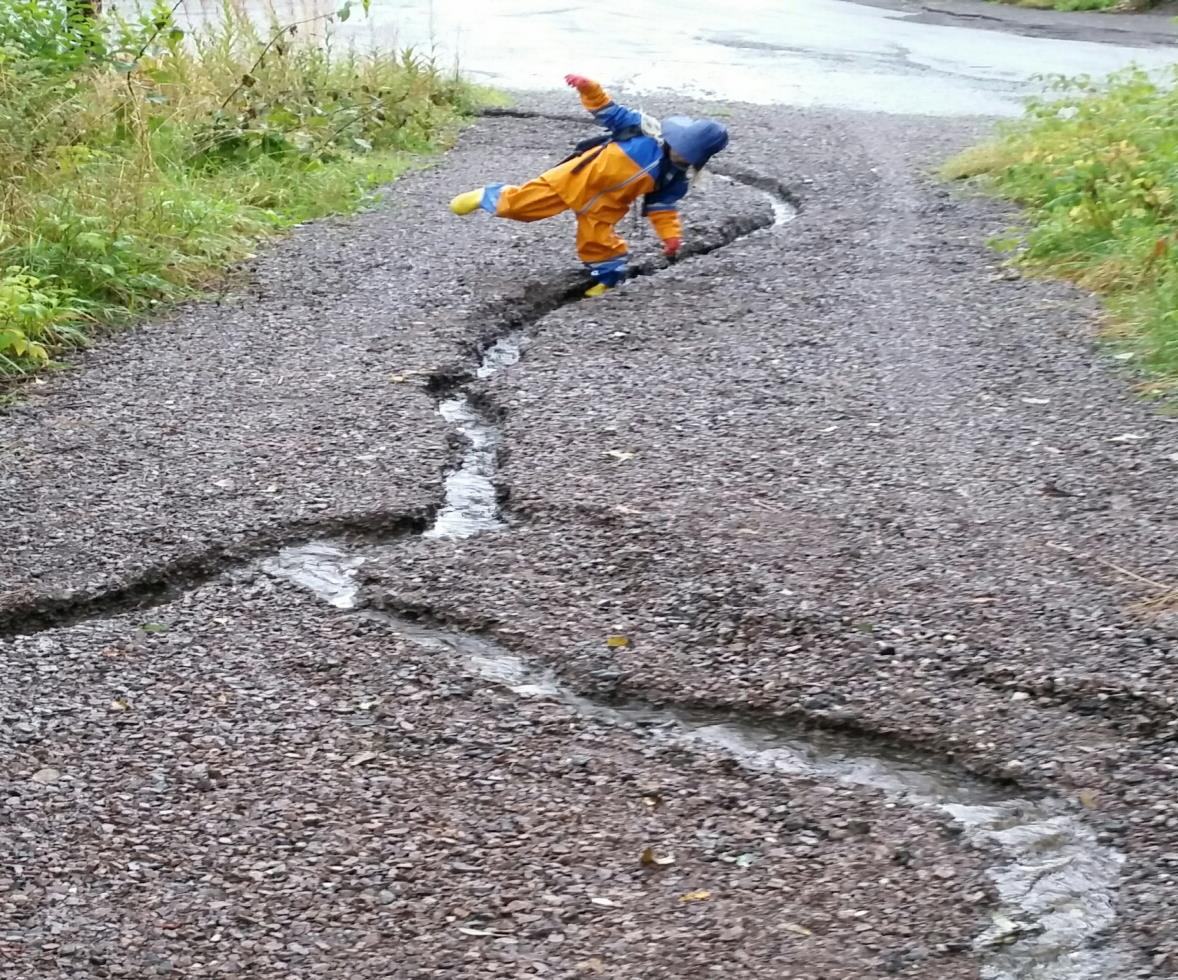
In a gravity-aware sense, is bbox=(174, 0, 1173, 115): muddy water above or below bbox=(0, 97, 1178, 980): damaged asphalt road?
above

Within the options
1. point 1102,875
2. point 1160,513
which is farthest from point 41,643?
point 1160,513

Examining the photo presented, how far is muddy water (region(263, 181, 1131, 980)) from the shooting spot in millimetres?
2377

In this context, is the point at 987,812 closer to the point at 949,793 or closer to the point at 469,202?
the point at 949,793

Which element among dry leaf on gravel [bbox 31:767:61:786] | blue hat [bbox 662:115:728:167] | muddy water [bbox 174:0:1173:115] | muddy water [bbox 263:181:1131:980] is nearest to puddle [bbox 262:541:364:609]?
muddy water [bbox 263:181:1131:980]

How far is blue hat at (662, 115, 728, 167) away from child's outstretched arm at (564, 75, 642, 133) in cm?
15

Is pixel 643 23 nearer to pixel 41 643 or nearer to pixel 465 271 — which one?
pixel 465 271

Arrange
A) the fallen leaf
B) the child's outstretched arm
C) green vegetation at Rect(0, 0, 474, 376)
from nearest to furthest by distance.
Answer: the fallen leaf < green vegetation at Rect(0, 0, 474, 376) < the child's outstretched arm

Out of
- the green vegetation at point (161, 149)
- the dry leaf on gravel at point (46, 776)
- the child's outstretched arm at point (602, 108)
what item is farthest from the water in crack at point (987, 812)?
the child's outstretched arm at point (602, 108)

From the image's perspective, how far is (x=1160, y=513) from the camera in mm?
3896

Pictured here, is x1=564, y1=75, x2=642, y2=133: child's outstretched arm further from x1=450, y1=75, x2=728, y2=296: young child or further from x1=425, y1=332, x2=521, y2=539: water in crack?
x1=425, y1=332, x2=521, y2=539: water in crack

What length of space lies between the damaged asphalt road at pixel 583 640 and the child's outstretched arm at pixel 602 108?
0.84 meters

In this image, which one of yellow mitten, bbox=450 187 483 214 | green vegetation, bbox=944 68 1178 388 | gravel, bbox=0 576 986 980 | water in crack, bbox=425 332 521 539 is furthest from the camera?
yellow mitten, bbox=450 187 483 214

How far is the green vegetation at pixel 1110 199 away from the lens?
558cm

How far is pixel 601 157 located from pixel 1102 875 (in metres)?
4.29
